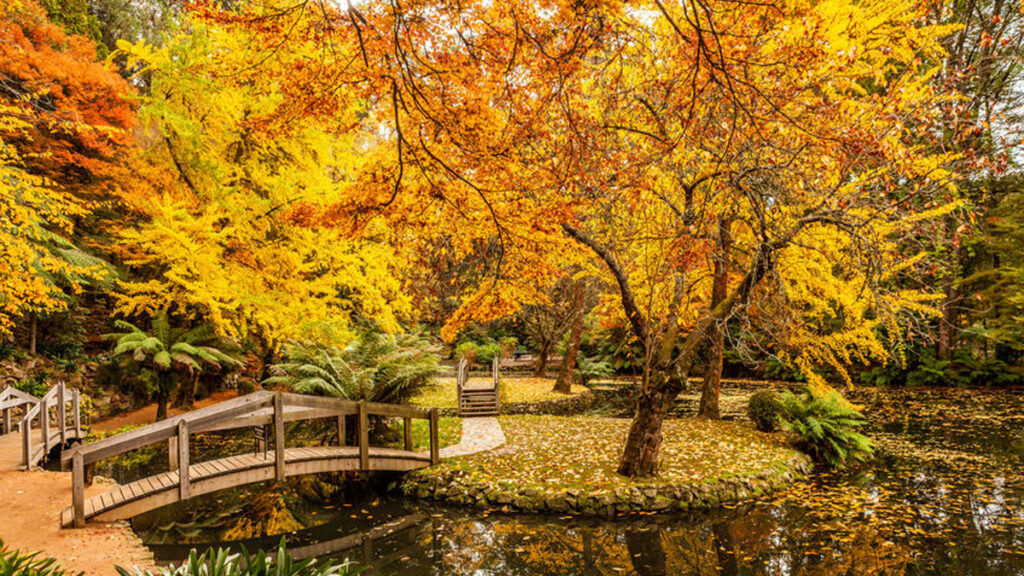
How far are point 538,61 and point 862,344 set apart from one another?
9.78 meters

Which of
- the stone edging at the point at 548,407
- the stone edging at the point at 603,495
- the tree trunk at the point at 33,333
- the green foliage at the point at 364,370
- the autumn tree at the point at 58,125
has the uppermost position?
the autumn tree at the point at 58,125

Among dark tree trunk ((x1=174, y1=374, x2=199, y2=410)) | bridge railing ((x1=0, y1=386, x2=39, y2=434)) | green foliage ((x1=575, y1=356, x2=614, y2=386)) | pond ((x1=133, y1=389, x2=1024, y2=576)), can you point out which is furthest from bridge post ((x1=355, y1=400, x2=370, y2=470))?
green foliage ((x1=575, y1=356, x2=614, y2=386))

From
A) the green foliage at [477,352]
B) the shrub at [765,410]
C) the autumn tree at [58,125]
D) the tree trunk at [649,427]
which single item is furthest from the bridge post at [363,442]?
the green foliage at [477,352]

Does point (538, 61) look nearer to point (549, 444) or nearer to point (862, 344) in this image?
point (549, 444)

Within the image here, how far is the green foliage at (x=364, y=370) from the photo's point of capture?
820 cm

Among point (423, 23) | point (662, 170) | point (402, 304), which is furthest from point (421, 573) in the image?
point (402, 304)

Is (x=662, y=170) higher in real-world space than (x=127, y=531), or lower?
higher

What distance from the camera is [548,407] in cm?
1583

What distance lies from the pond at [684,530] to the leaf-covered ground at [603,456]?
0.69 metres

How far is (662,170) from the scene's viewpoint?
809 centimetres

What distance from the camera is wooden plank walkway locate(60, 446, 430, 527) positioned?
5.55 metres

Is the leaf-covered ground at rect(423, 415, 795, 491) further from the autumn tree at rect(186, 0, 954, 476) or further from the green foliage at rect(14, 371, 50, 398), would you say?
the green foliage at rect(14, 371, 50, 398)

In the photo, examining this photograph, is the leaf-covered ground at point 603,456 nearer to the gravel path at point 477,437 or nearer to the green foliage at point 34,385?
the gravel path at point 477,437

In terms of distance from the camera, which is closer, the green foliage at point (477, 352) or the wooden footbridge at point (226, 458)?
the wooden footbridge at point (226, 458)
